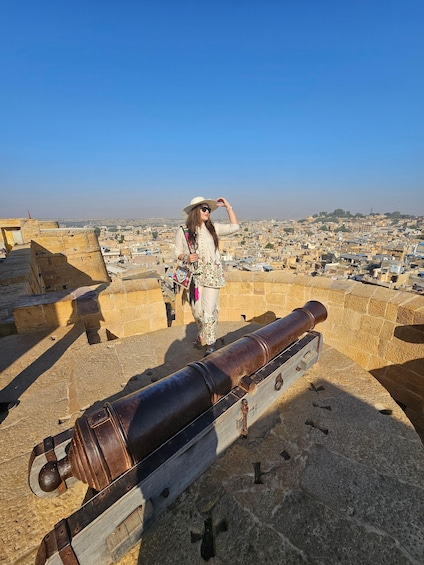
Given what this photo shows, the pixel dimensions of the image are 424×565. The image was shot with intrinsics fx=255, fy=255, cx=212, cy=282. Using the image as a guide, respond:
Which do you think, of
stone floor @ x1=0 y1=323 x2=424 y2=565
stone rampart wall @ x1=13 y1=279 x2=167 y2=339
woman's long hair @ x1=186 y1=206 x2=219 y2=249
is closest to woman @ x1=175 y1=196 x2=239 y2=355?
woman's long hair @ x1=186 y1=206 x2=219 y2=249

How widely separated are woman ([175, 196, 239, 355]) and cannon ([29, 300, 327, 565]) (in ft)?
3.52

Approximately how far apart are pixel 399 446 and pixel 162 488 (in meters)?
1.57

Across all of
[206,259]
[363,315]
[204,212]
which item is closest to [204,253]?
[206,259]

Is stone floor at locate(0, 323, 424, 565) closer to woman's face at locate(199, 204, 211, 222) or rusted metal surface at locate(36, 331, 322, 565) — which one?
rusted metal surface at locate(36, 331, 322, 565)

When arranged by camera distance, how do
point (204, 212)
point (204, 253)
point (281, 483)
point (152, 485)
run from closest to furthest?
point (152, 485)
point (281, 483)
point (204, 212)
point (204, 253)

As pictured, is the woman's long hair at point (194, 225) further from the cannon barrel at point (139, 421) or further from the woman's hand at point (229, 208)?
the cannon barrel at point (139, 421)

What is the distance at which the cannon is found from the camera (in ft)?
3.49

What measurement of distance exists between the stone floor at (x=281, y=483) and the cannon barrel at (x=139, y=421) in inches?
17.5

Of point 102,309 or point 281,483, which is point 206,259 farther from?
point 281,483

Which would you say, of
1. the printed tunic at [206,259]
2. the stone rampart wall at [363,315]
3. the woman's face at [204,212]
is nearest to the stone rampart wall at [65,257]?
the stone rampart wall at [363,315]

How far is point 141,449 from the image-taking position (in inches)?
48.1

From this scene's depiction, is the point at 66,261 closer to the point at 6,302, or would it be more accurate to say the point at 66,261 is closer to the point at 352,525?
the point at 6,302

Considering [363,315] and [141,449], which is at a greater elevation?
[141,449]

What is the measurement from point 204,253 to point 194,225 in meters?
0.31
